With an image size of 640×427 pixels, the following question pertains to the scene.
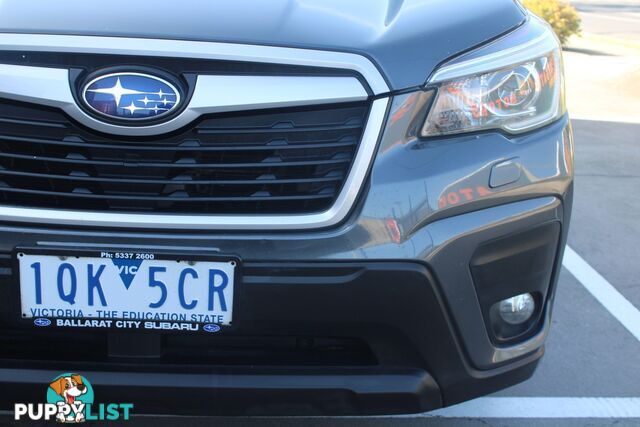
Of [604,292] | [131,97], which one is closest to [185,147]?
[131,97]

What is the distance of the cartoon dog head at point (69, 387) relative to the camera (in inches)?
71.3

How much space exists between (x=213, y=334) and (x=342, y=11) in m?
0.82

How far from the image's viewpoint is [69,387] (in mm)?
1842

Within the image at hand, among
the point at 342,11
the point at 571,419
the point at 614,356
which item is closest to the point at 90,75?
the point at 342,11

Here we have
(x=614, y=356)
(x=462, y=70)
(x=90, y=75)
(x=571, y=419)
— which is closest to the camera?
(x=90, y=75)

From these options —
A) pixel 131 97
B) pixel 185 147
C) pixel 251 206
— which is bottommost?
pixel 251 206

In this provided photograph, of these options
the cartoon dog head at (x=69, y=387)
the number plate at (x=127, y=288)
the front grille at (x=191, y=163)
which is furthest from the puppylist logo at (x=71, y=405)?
the front grille at (x=191, y=163)

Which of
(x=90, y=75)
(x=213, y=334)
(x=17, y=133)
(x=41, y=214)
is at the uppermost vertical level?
(x=90, y=75)

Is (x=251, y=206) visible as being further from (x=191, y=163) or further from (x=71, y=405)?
(x=71, y=405)

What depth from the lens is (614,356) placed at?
122 inches

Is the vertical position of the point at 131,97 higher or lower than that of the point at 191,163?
higher

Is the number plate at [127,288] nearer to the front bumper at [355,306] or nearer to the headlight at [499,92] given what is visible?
the front bumper at [355,306]

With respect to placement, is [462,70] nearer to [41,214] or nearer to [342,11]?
[342,11]

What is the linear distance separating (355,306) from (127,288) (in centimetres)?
50
